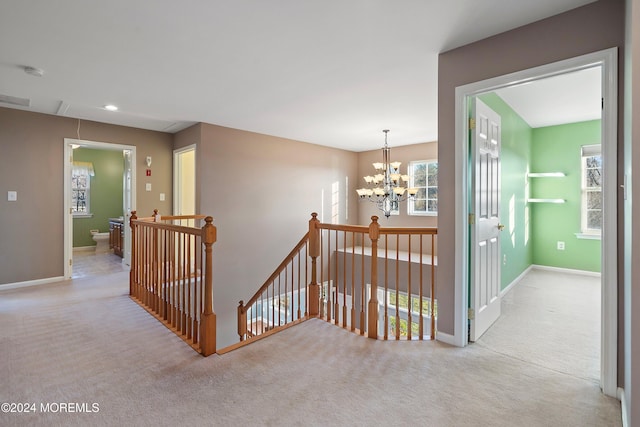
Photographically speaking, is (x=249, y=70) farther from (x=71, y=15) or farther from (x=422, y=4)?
(x=422, y=4)

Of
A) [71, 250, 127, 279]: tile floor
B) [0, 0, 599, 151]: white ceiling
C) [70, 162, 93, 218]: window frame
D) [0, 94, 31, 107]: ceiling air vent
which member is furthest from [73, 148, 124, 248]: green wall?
[0, 94, 31, 107]: ceiling air vent

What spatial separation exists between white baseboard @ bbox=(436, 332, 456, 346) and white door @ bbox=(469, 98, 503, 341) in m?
0.17

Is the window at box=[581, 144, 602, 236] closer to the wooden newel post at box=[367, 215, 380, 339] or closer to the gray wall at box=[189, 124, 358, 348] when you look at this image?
the wooden newel post at box=[367, 215, 380, 339]

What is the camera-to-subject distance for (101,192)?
7.62 metres

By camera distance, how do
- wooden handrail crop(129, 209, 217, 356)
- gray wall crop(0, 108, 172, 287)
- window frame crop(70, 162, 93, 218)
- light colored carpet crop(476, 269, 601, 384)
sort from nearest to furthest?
1. light colored carpet crop(476, 269, 601, 384)
2. wooden handrail crop(129, 209, 217, 356)
3. gray wall crop(0, 108, 172, 287)
4. window frame crop(70, 162, 93, 218)

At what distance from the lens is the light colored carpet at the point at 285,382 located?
64.9 inches

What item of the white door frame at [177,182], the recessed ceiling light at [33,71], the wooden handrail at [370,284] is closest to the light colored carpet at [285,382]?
the wooden handrail at [370,284]

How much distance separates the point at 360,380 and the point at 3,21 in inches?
131

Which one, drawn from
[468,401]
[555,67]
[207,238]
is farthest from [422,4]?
[468,401]

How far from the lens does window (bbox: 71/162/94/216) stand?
23.9ft

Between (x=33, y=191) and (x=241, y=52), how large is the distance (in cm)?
377

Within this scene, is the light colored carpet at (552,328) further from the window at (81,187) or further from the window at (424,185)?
the window at (81,187)

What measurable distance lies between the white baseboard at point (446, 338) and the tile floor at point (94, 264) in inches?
197

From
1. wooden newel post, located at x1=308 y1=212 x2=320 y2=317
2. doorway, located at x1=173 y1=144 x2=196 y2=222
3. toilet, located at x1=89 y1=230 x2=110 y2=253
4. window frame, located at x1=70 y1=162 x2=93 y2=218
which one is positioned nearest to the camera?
wooden newel post, located at x1=308 y1=212 x2=320 y2=317
